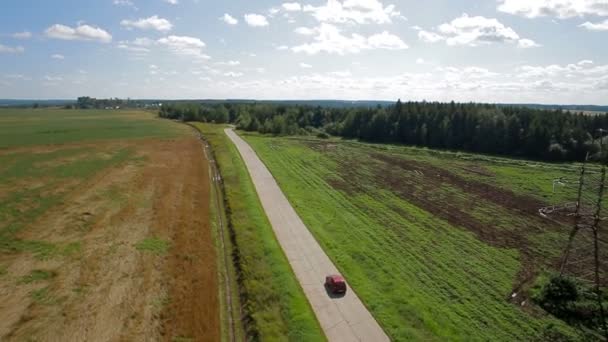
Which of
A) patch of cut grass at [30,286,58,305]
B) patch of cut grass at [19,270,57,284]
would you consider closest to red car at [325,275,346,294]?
patch of cut grass at [30,286,58,305]

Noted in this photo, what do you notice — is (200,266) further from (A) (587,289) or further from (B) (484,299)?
(A) (587,289)

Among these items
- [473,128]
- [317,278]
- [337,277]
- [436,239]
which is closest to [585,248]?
[436,239]

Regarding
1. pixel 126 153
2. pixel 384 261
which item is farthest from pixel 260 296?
pixel 126 153

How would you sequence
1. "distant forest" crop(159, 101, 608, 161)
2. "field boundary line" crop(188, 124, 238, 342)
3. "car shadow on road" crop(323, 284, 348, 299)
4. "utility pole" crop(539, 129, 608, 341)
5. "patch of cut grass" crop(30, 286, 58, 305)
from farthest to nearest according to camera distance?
"distant forest" crop(159, 101, 608, 161), "car shadow on road" crop(323, 284, 348, 299), "patch of cut grass" crop(30, 286, 58, 305), "field boundary line" crop(188, 124, 238, 342), "utility pole" crop(539, 129, 608, 341)

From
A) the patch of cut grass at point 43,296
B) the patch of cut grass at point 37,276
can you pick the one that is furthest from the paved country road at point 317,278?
the patch of cut grass at point 37,276

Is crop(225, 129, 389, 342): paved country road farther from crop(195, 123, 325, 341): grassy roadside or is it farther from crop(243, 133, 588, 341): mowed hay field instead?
crop(243, 133, 588, 341): mowed hay field
